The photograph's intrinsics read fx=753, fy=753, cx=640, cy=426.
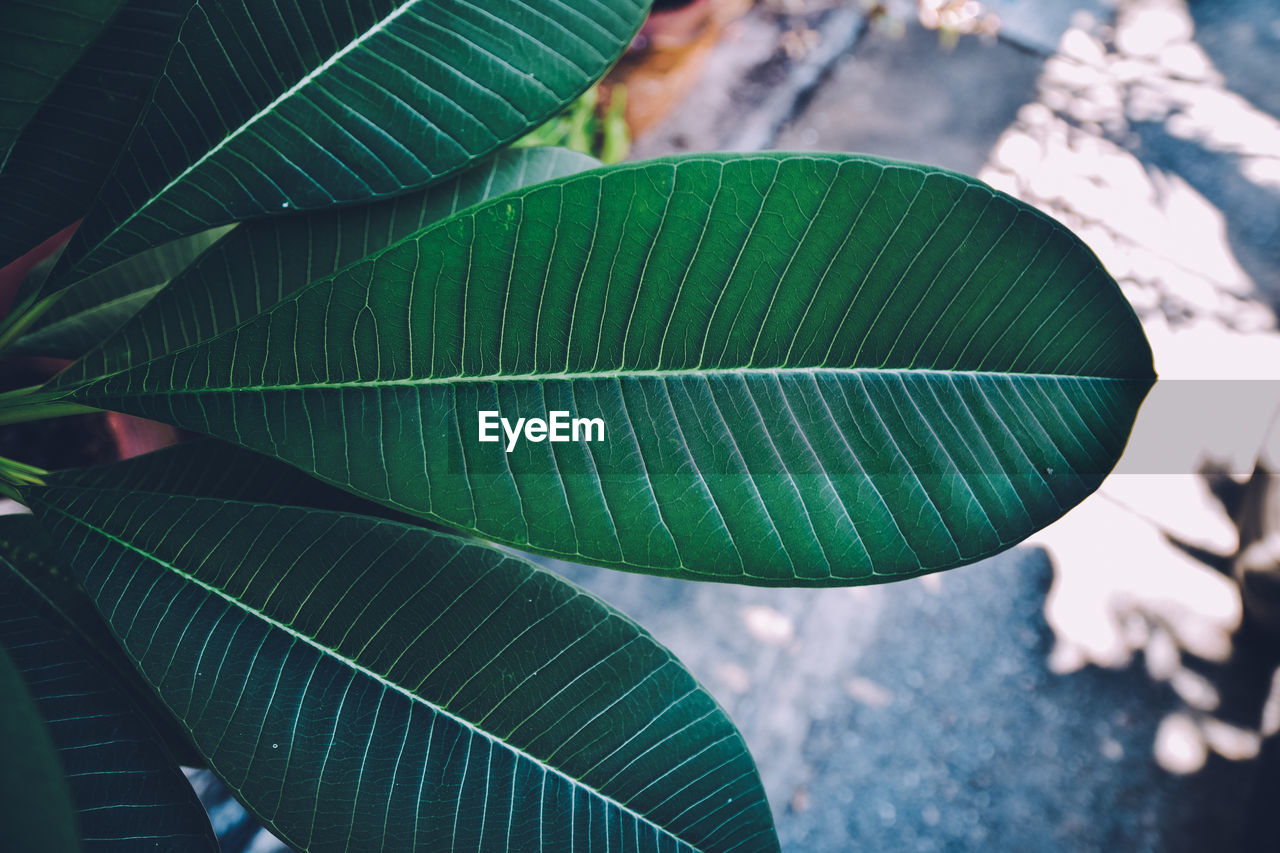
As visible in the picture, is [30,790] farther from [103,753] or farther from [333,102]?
[333,102]

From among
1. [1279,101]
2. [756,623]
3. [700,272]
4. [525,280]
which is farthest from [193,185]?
[1279,101]

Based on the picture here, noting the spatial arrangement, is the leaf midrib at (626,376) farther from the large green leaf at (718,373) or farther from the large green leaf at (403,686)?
the large green leaf at (403,686)

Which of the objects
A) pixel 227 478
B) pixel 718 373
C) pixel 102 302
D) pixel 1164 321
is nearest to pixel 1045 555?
pixel 1164 321

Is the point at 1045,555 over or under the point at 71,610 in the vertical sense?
under

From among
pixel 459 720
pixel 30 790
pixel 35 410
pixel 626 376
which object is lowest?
pixel 459 720

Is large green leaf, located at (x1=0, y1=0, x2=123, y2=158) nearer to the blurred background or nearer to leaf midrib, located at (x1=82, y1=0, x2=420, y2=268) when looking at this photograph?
leaf midrib, located at (x1=82, y1=0, x2=420, y2=268)

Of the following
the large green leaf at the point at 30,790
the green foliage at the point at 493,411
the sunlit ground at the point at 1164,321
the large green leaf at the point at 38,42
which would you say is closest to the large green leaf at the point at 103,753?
the green foliage at the point at 493,411

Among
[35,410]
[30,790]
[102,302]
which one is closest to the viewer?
[30,790]
